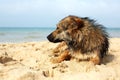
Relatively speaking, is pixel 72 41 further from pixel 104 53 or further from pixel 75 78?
pixel 75 78

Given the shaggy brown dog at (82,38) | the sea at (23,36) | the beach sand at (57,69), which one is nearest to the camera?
the beach sand at (57,69)

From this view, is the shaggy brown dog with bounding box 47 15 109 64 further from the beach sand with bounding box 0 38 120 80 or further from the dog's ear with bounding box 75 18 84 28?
the beach sand with bounding box 0 38 120 80

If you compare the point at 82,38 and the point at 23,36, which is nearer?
the point at 82,38

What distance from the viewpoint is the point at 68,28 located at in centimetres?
620

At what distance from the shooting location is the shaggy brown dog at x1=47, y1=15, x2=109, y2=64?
20.1ft

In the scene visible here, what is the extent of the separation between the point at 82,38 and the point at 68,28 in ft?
1.20

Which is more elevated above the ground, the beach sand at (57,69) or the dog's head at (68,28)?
the dog's head at (68,28)

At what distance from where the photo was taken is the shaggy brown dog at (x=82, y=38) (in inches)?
242

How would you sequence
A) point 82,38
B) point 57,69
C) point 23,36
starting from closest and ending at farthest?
1. point 57,69
2. point 82,38
3. point 23,36

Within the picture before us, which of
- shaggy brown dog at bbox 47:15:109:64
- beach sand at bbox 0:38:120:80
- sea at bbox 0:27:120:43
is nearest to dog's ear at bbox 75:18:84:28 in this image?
shaggy brown dog at bbox 47:15:109:64

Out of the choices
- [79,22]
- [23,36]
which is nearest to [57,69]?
[79,22]

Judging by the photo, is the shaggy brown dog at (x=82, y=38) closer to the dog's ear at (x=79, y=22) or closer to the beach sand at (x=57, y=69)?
the dog's ear at (x=79, y=22)

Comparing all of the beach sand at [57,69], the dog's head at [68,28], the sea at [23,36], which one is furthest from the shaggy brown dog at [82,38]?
the sea at [23,36]

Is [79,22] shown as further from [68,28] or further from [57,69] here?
[57,69]
